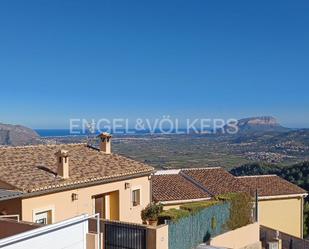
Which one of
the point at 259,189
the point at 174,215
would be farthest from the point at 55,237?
the point at 259,189

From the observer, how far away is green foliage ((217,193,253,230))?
19547mm

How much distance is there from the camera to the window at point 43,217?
1563 centimetres

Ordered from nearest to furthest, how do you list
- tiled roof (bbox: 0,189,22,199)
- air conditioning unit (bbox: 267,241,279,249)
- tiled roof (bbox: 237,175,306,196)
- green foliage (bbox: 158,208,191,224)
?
1. tiled roof (bbox: 0,189,22,199)
2. green foliage (bbox: 158,208,191,224)
3. air conditioning unit (bbox: 267,241,279,249)
4. tiled roof (bbox: 237,175,306,196)

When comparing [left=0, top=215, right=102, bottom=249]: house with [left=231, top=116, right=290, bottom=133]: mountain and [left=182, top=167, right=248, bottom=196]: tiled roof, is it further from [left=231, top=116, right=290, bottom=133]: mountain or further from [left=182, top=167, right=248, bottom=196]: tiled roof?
[left=231, top=116, right=290, bottom=133]: mountain

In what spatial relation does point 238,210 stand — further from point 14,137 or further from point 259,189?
point 14,137

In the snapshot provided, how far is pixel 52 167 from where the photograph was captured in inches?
719

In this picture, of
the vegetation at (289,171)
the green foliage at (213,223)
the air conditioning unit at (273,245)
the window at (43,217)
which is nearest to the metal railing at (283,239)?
the air conditioning unit at (273,245)

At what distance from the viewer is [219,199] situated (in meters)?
19.7

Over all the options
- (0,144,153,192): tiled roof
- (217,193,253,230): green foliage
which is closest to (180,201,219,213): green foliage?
(217,193,253,230): green foliage

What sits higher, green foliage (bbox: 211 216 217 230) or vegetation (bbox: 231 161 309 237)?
green foliage (bbox: 211 216 217 230)

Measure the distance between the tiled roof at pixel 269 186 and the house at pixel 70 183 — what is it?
38.6ft

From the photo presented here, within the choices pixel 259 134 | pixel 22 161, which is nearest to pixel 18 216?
pixel 22 161

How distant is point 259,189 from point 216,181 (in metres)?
3.01

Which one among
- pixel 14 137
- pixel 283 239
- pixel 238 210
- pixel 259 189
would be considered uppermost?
pixel 14 137
